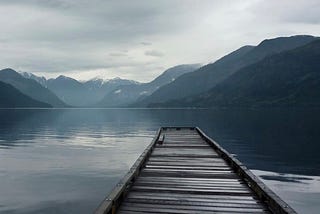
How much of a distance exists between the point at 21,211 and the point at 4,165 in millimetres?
17120

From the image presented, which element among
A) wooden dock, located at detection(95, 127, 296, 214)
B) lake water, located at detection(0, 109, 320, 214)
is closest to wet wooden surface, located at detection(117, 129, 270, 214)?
wooden dock, located at detection(95, 127, 296, 214)

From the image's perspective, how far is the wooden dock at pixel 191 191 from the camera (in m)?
12.0

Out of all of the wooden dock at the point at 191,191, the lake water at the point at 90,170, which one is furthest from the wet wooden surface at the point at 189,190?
the lake water at the point at 90,170

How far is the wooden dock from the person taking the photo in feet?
39.4

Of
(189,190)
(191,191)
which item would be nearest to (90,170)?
(189,190)

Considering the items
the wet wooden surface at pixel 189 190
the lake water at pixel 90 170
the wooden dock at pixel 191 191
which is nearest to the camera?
the wooden dock at pixel 191 191

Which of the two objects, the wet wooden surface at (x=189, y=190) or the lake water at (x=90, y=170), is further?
the lake water at (x=90, y=170)

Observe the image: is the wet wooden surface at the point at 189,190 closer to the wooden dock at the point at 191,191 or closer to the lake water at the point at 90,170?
the wooden dock at the point at 191,191

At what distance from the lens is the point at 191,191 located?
48.3 ft

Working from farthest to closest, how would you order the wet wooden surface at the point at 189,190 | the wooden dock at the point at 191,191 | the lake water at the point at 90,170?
the lake water at the point at 90,170, the wet wooden surface at the point at 189,190, the wooden dock at the point at 191,191

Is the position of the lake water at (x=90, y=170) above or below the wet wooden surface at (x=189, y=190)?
below

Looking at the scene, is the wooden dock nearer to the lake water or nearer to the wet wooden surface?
the wet wooden surface

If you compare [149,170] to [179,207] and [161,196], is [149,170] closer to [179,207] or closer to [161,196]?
[161,196]

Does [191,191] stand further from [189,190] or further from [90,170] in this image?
Answer: [90,170]
